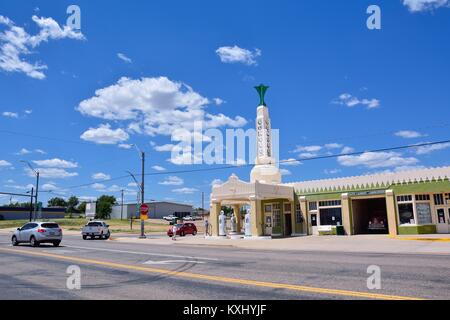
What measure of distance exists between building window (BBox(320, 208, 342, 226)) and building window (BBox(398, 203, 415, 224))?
17.1 feet

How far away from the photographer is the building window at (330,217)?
34281 millimetres

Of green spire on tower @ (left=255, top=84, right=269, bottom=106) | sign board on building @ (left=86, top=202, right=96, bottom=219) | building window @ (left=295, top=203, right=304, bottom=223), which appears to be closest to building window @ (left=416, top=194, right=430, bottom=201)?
building window @ (left=295, top=203, right=304, bottom=223)

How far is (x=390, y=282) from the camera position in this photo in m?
8.97

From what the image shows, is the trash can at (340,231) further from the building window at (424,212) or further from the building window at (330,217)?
the building window at (424,212)

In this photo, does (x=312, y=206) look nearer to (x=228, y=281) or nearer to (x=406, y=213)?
(x=406, y=213)

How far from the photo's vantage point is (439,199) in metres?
29.2

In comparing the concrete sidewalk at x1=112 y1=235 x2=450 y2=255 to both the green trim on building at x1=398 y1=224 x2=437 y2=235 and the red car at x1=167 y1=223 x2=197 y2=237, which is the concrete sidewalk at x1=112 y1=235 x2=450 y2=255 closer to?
the green trim on building at x1=398 y1=224 x2=437 y2=235

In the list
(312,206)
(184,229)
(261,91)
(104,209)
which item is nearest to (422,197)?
(312,206)
